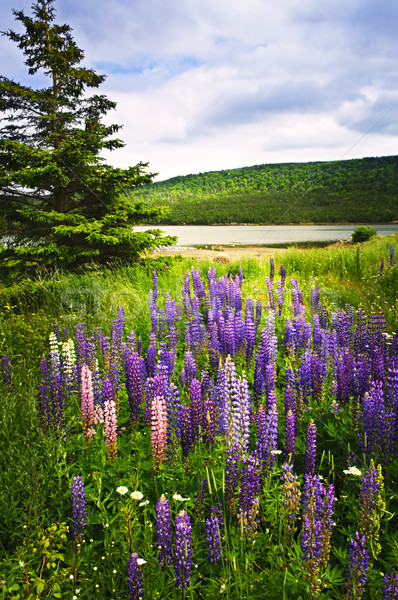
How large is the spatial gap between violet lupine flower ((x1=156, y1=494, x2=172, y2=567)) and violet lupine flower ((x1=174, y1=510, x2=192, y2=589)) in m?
0.16

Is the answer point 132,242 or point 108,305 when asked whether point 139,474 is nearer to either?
point 108,305

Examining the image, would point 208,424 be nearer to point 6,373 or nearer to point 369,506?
point 369,506

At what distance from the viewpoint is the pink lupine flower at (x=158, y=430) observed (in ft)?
9.13

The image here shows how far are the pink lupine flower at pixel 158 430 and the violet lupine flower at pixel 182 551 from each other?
0.74 m

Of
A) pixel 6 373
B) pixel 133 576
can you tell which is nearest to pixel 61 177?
pixel 6 373

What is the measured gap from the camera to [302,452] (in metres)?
3.52

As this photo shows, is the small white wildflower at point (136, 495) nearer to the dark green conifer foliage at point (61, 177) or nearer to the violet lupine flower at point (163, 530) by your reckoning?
the violet lupine flower at point (163, 530)

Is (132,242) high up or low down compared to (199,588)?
up

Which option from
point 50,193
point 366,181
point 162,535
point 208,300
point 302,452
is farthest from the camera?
point 366,181

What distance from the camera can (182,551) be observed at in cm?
207

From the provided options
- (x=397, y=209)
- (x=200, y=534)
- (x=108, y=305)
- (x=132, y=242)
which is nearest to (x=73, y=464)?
(x=200, y=534)

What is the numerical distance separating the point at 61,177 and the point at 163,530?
1098 centimetres

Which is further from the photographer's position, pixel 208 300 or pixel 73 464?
pixel 208 300

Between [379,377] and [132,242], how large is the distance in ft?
29.5
